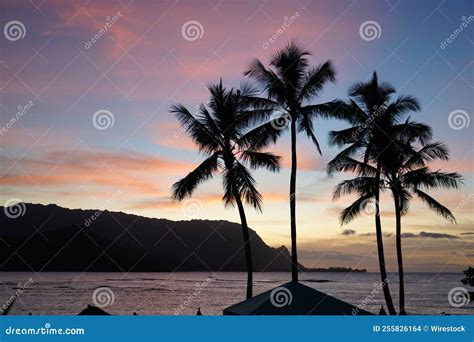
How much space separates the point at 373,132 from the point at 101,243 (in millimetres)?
152162

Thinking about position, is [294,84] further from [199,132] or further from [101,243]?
[101,243]

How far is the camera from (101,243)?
541ft

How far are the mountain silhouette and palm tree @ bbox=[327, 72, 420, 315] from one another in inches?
5516

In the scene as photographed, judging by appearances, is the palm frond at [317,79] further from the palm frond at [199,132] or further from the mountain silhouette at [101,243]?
the mountain silhouette at [101,243]

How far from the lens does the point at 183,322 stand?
29.0ft

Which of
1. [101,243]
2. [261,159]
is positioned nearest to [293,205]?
[261,159]

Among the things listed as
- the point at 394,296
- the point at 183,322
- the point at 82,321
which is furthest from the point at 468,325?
the point at 394,296

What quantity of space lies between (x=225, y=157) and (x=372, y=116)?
20.0 ft

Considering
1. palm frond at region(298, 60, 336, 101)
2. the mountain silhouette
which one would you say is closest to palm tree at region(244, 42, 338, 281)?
palm frond at region(298, 60, 336, 101)

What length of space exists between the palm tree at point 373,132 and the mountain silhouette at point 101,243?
140095mm

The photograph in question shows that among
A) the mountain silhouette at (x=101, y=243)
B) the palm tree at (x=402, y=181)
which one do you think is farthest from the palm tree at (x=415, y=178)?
the mountain silhouette at (x=101, y=243)

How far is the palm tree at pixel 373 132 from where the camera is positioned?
2166cm

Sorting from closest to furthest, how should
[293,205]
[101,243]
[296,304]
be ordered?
[296,304] < [293,205] < [101,243]

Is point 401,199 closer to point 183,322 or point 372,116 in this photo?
point 372,116
